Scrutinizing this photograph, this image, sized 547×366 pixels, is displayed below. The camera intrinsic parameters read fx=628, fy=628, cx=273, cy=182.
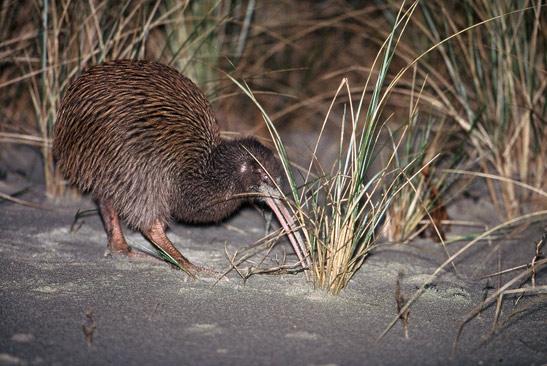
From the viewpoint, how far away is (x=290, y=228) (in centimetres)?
304

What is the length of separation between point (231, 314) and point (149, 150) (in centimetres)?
108

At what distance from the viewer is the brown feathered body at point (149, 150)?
10.2ft

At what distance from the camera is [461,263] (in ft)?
10.7

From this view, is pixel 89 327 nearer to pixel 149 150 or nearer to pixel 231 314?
pixel 231 314

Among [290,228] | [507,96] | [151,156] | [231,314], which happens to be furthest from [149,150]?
[507,96]

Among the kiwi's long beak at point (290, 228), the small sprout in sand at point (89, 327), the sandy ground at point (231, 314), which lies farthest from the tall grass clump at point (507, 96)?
the small sprout in sand at point (89, 327)

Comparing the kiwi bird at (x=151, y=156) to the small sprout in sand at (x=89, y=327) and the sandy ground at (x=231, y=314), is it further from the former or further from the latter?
the small sprout in sand at (x=89, y=327)

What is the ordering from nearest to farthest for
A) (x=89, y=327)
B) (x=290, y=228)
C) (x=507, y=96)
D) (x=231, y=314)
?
(x=89, y=327)
(x=231, y=314)
(x=290, y=228)
(x=507, y=96)

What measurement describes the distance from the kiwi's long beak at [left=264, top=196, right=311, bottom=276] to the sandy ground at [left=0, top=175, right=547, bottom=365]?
109 millimetres

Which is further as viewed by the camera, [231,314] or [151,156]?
[151,156]

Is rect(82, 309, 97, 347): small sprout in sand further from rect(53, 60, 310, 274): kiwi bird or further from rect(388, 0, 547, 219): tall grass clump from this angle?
rect(388, 0, 547, 219): tall grass clump

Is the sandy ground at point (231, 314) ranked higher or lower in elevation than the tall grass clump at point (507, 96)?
lower

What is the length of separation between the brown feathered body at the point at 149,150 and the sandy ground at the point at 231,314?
Answer: 29 centimetres

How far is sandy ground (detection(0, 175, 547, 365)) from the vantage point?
6.94 feet
